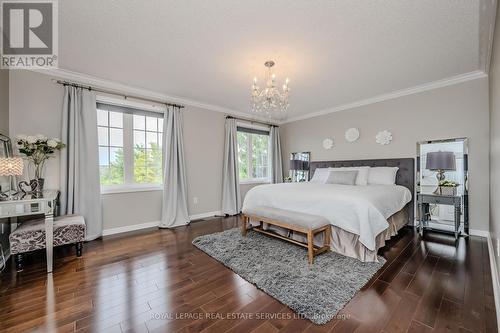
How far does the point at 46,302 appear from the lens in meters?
1.75

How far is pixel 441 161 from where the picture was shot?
3.24 m

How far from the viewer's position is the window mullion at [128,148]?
12.2 feet

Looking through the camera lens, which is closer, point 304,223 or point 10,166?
point 10,166

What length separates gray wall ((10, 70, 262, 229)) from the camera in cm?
284

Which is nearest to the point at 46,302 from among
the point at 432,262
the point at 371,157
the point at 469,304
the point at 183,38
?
the point at 183,38

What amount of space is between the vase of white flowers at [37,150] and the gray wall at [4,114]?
219 millimetres

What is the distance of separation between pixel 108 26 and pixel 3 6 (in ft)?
2.59

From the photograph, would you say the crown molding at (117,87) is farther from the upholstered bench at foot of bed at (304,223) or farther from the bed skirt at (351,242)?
the bed skirt at (351,242)

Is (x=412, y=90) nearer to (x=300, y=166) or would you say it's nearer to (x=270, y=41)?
(x=300, y=166)

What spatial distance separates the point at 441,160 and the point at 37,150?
18.9 ft

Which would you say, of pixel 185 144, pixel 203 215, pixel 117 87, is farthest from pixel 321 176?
pixel 117 87

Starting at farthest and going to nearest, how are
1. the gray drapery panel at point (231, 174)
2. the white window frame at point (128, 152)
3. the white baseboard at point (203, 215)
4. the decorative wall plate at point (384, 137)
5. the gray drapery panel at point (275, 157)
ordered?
the gray drapery panel at point (275, 157)
the gray drapery panel at point (231, 174)
the white baseboard at point (203, 215)
the decorative wall plate at point (384, 137)
the white window frame at point (128, 152)

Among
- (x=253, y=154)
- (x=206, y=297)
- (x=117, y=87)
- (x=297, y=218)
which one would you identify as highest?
(x=117, y=87)

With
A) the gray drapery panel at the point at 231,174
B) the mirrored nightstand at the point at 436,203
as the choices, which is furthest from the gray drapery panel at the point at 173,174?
the mirrored nightstand at the point at 436,203
